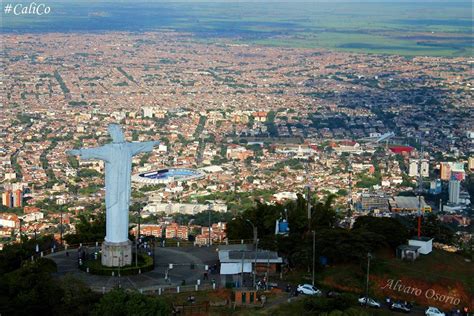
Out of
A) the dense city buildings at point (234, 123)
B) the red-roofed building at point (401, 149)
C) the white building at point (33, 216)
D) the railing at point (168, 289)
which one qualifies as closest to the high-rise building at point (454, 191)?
the dense city buildings at point (234, 123)

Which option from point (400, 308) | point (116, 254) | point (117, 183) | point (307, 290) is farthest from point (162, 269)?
point (400, 308)

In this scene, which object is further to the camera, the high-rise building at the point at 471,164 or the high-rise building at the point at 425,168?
the high-rise building at the point at 471,164

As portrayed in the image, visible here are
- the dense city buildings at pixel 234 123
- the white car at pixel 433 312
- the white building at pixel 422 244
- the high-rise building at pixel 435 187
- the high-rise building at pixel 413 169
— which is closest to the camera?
the white car at pixel 433 312

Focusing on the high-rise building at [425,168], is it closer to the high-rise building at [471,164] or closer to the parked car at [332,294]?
the high-rise building at [471,164]

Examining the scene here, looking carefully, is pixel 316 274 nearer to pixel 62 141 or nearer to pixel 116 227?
pixel 116 227

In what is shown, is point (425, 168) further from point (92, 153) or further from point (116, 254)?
point (92, 153)

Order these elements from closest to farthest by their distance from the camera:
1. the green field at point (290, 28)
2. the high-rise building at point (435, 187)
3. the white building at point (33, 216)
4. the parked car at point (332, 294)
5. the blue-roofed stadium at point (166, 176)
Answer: the parked car at point (332, 294) < the white building at point (33, 216) < the blue-roofed stadium at point (166, 176) < the high-rise building at point (435, 187) < the green field at point (290, 28)

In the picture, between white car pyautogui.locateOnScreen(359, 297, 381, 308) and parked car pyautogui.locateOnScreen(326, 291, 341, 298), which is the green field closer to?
parked car pyautogui.locateOnScreen(326, 291, 341, 298)
